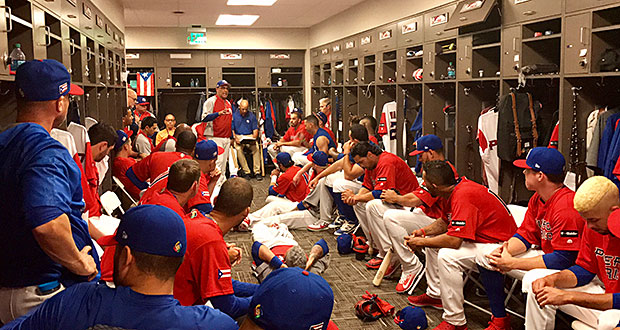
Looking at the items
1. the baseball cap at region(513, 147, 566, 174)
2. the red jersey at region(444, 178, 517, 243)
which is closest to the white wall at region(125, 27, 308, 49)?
the red jersey at region(444, 178, 517, 243)

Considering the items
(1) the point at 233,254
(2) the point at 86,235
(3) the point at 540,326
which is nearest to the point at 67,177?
(2) the point at 86,235

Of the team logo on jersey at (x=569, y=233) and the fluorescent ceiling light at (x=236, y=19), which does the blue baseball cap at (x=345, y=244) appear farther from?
the fluorescent ceiling light at (x=236, y=19)

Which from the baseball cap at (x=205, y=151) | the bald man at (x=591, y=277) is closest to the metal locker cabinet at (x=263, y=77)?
the baseball cap at (x=205, y=151)

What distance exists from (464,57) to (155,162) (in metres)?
3.22

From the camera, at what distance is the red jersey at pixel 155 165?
15.4 feet

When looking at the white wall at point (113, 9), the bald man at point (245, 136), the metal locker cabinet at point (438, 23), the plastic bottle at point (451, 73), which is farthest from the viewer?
the bald man at point (245, 136)

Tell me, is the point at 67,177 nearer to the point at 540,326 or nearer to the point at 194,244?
the point at 194,244

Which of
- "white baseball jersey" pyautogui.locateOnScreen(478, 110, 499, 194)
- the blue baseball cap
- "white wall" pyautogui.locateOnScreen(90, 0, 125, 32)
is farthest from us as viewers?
"white wall" pyautogui.locateOnScreen(90, 0, 125, 32)

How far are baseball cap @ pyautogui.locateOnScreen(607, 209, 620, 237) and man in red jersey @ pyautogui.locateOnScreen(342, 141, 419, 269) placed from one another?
93.8 inches

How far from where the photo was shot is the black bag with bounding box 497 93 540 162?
207 inches

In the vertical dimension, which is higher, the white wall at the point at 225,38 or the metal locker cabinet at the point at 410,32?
the white wall at the point at 225,38

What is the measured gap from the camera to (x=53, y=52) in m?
4.49

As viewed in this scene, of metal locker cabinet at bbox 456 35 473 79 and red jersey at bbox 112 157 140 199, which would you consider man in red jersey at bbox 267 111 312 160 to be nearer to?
metal locker cabinet at bbox 456 35 473 79

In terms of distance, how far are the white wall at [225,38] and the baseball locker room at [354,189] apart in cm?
222
